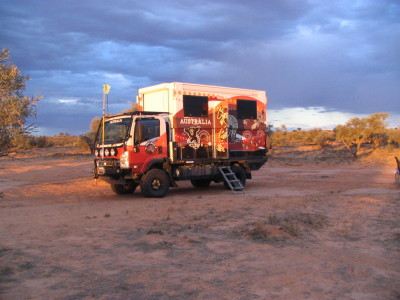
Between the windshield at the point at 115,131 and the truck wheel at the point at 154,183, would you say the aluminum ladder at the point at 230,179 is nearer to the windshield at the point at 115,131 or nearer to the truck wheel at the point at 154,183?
the truck wheel at the point at 154,183

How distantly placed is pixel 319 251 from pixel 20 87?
5.88 metres

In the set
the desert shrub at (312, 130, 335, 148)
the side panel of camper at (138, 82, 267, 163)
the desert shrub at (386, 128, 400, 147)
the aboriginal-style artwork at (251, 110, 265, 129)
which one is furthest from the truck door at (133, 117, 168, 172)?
the desert shrub at (312, 130, 335, 148)

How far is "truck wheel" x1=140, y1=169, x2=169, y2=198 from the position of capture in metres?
13.4

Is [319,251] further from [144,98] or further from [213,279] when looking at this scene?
[144,98]

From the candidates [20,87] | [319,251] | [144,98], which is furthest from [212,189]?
[20,87]

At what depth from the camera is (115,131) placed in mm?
13656

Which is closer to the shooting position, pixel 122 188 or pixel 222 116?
pixel 122 188

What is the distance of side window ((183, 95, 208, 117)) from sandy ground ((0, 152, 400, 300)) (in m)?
3.33

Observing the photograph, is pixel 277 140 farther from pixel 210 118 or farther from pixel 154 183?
pixel 154 183

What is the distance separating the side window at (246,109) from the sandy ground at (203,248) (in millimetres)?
4177

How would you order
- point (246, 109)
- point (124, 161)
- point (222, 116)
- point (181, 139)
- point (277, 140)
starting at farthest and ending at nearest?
1. point (277, 140)
2. point (246, 109)
3. point (222, 116)
4. point (181, 139)
5. point (124, 161)

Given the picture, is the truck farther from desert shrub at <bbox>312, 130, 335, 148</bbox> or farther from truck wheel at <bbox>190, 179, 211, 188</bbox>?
desert shrub at <bbox>312, 130, 335, 148</bbox>

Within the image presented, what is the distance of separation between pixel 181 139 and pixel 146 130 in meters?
1.47

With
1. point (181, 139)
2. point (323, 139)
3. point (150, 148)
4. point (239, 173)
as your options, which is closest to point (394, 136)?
point (323, 139)
